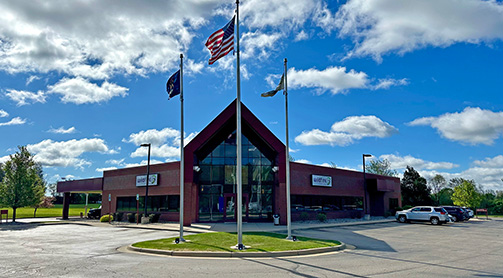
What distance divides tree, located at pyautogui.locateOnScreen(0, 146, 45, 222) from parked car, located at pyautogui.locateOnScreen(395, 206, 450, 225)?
37.2 meters

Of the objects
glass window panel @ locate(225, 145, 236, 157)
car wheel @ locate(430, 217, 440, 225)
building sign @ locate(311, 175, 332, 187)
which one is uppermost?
glass window panel @ locate(225, 145, 236, 157)

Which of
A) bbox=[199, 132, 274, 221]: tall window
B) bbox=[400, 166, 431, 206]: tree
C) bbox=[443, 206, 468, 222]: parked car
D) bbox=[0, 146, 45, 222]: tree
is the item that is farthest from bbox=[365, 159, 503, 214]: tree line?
bbox=[0, 146, 45, 222]: tree

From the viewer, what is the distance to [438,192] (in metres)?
82.7

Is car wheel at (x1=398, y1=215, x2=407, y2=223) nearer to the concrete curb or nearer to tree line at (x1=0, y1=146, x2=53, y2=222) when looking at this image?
the concrete curb

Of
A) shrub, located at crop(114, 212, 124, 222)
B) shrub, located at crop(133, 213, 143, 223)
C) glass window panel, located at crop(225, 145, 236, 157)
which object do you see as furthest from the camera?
shrub, located at crop(114, 212, 124, 222)

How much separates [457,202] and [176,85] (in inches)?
1840

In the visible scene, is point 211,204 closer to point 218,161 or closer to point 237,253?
point 218,161

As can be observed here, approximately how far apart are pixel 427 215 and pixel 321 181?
952 centimetres

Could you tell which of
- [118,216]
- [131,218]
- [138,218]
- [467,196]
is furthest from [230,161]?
[467,196]

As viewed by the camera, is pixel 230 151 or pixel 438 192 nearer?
pixel 230 151

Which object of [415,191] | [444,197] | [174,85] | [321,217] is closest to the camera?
[174,85]

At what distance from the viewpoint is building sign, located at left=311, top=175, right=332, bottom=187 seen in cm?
3443

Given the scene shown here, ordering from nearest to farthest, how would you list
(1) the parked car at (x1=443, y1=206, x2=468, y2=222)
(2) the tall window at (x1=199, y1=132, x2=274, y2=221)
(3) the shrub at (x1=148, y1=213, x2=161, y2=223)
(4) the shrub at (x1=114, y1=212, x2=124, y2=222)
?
1. (2) the tall window at (x1=199, y1=132, x2=274, y2=221)
2. (3) the shrub at (x1=148, y1=213, x2=161, y2=223)
3. (4) the shrub at (x1=114, y1=212, x2=124, y2=222)
4. (1) the parked car at (x1=443, y1=206, x2=468, y2=222)

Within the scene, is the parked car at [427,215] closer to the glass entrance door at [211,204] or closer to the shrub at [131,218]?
the glass entrance door at [211,204]
